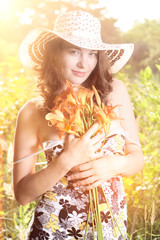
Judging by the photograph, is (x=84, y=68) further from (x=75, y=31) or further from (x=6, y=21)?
(x=6, y=21)

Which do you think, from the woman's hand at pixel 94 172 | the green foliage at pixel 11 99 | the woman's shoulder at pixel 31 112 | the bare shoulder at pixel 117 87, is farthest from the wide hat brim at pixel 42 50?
the green foliage at pixel 11 99

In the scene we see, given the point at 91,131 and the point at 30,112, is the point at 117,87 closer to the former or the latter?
the point at 30,112

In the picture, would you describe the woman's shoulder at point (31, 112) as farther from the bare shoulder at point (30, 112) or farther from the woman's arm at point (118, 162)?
the woman's arm at point (118, 162)

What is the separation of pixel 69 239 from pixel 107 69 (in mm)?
855

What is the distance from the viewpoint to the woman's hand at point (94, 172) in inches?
52.4

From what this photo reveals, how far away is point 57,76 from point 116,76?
478 cm

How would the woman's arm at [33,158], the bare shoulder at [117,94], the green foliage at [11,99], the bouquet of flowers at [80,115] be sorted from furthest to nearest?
the green foliage at [11,99], the bare shoulder at [117,94], the woman's arm at [33,158], the bouquet of flowers at [80,115]

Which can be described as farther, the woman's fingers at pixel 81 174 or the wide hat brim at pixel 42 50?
the wide hat brim at pixel 42 50

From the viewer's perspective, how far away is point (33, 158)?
1.72 metres

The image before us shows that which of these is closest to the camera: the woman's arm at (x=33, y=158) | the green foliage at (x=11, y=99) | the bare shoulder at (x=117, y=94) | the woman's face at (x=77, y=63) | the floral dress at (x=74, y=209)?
the woman's arm at (x=33, y=158)

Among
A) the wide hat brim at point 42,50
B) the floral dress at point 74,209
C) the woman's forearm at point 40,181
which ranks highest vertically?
the wide hat brim at point 42,50

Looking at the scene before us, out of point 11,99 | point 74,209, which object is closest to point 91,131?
point 74,209

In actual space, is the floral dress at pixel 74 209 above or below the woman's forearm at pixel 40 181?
below

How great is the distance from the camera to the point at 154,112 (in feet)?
7.87
